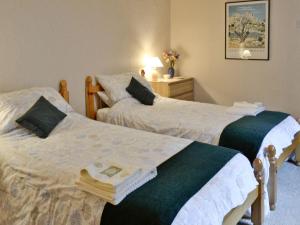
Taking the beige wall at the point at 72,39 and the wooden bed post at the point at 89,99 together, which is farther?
the wooden bed post at the point at 89,99

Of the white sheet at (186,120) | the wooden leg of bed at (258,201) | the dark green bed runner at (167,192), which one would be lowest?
the wooden leg of bed at (258,201)

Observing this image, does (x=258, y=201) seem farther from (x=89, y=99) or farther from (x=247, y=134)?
(x=89, y=99)

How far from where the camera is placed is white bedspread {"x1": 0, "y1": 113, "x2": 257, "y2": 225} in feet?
5.90

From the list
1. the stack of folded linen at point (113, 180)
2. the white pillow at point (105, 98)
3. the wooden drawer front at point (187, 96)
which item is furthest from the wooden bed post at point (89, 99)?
the stack of folded linen at point (113, 180)

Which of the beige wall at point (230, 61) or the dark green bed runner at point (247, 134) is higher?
the beige wall at point (230, 61)

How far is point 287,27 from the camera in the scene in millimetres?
4285

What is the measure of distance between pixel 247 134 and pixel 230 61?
7.30 feet

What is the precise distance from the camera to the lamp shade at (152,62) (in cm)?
477

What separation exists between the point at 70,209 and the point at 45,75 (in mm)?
1978

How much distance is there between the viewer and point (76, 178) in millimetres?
1957

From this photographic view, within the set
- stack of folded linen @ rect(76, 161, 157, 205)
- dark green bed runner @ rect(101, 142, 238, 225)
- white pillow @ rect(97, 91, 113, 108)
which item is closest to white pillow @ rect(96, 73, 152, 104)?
white pillow @ rect(97, 91, 113, 108)

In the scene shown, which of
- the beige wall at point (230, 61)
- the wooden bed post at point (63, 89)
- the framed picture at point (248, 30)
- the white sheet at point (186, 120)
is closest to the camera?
the white sheet at point (186, 120)

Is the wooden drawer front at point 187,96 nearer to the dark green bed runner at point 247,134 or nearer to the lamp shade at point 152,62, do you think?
the lamp shade at point 152,62

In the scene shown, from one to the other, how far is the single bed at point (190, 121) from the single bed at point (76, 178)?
488 mm
